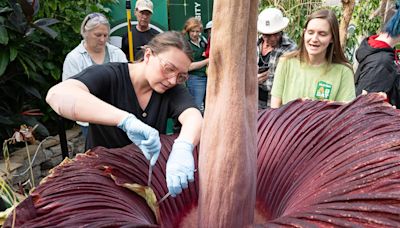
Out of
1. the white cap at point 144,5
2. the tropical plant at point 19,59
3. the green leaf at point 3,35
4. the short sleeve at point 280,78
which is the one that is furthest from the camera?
the white cap at point 144,5

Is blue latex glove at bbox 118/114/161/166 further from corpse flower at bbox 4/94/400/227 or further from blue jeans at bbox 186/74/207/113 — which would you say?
blue jeans at bbox 186/74/207/113

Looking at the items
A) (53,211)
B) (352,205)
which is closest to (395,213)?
(352,205)

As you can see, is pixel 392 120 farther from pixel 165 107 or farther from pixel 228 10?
pixel 165 107

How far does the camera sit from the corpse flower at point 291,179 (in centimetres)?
71

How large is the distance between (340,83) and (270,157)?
0.91m

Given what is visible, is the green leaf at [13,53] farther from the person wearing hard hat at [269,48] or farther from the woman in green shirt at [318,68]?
the woman in green shirt at [318,68]

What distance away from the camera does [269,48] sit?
2.70 meters

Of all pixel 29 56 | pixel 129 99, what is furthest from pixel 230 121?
pixel 29 56

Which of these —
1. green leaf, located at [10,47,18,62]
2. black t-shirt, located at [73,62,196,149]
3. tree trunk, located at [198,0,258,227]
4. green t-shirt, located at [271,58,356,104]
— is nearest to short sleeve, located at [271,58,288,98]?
green t-shirt, located at [271,58,356,104]

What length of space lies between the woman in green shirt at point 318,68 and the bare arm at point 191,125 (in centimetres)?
75

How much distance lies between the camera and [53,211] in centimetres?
77

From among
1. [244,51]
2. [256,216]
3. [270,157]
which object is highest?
[244,51]

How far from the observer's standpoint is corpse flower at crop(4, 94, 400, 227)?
706 mm

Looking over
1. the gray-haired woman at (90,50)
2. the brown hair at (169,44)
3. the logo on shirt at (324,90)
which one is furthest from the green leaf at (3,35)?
the logo on shirt at (324,90)
